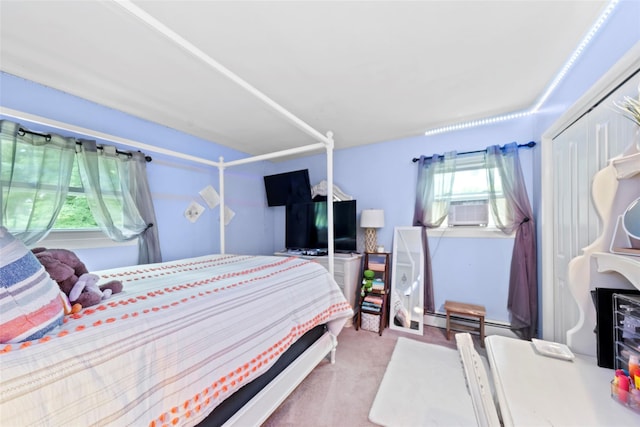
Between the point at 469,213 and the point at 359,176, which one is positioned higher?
the point at 359,176

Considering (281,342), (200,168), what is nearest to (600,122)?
(281,342)

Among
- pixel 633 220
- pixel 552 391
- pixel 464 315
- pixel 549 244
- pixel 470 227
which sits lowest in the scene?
pixel 464 315

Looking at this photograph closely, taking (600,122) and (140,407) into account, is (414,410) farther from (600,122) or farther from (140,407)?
(600,122)

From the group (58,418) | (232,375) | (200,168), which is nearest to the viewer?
(58,418)

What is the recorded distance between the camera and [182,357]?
0.89 meters

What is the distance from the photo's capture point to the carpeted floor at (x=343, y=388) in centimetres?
150

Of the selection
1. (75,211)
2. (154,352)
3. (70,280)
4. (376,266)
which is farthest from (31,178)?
(376,266)

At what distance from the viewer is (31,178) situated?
5.65ft

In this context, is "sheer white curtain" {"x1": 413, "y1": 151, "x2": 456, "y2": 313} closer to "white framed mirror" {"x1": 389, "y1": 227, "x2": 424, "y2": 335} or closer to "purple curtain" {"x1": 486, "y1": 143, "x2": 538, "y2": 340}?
"white framed mirror" {"x1": 389, "y1": 227, "x2": 424, "y2": 335}

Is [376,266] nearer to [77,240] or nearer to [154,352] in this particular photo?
[154,352]

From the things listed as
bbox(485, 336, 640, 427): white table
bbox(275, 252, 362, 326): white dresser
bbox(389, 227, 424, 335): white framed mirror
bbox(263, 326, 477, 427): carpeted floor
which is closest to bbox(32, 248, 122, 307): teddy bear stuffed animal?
bbox(263, 326, 477, 427): carpeted floor

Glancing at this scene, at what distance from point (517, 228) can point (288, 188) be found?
2.86 metres

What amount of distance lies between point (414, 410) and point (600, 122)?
6.89 feet

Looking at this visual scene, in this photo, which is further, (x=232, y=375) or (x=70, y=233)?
(x=70, y=233)
